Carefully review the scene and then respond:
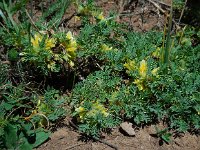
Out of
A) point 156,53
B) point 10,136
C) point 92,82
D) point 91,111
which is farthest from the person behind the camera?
point 156,53

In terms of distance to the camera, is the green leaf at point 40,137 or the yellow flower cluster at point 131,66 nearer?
the green leaf at point 40,137

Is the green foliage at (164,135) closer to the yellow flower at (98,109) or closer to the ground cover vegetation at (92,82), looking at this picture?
the ground cover vegetation at (92,82)

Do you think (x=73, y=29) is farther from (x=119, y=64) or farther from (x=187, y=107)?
(x=187, y=107)

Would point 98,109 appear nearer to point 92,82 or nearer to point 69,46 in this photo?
→ point 92,82

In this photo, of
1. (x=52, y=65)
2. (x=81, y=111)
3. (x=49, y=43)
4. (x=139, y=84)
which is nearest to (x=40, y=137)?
(x=81, y=111)

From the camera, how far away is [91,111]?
239cm

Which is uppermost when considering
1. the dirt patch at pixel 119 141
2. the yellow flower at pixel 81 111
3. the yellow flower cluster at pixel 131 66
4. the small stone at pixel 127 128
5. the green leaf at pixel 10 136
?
the yellow flower cluster at pixel 131 66

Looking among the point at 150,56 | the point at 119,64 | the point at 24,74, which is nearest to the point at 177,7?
the point at 150,56

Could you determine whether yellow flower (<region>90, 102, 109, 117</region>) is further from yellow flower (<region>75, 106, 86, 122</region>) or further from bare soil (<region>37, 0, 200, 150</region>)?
bare soil (<region>37, 0, 200, 150</region>)

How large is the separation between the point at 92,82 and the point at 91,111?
0.22 m

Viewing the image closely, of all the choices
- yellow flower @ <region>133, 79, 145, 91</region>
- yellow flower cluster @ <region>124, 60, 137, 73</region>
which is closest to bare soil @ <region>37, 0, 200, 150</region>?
yellow flower @ <region>133, 79, 145, 91</region>

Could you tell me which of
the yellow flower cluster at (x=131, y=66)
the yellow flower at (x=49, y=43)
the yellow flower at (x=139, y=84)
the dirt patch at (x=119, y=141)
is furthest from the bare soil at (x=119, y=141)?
the yellow flower at (x=49, y=43)

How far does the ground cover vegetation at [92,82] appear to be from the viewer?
2412 millimetres

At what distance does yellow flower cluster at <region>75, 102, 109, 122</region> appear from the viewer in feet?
7.83
